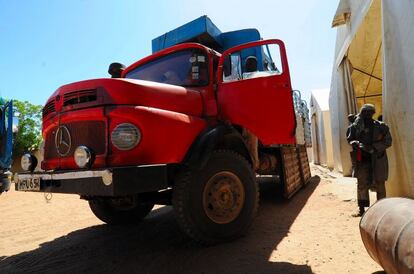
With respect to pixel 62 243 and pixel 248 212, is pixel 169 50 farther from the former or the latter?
pixel 62 243

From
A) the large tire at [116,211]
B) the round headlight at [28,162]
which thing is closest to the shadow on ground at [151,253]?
the large tire at [116,211]

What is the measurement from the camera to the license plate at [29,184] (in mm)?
3555

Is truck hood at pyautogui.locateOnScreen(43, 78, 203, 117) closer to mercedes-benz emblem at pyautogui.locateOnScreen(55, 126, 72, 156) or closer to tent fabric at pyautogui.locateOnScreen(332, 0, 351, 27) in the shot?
mercedes-benz emblem at pyautogui.locateOnScreen(55, 126, 72, 156)

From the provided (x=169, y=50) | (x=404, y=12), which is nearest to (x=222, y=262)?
(x=169, y=50)

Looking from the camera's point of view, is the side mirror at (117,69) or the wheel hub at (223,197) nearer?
the wheel hub at (223,197)

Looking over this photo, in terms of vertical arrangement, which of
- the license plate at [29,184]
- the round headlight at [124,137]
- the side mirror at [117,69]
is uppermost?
the side mirror at [117,69]

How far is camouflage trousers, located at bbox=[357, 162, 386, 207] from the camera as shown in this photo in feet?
15.9

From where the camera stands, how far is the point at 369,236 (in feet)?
8.87

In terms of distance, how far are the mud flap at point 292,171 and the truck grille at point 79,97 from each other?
3.71 meters

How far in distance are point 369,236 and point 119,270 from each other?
224cm

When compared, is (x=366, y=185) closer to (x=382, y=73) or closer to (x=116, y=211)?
(x=382, y=73)

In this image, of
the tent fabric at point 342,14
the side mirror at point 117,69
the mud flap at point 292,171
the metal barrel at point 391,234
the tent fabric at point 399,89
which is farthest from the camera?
the tent fabric at point 342,14

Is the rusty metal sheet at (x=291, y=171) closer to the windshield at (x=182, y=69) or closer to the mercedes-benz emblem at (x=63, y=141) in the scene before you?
the windshield at (x=182, y=69)

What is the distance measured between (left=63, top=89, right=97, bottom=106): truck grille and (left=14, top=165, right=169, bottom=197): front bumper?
0.76 meters
